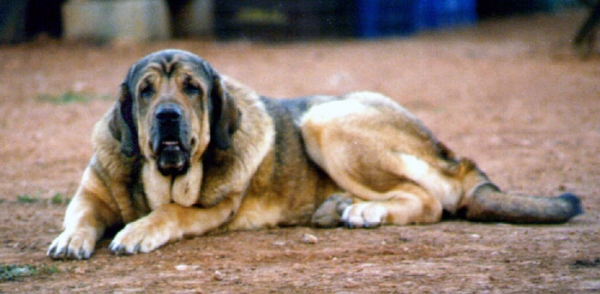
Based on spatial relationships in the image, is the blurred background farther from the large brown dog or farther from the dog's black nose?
the dog's black nose

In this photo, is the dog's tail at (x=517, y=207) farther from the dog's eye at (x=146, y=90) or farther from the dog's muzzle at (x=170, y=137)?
the dog's eye at (x=146, y=90)

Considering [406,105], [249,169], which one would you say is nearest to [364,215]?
[249,169]

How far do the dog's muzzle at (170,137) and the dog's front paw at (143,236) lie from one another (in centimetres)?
35

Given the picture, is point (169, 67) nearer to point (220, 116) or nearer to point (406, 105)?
point (220, 116)

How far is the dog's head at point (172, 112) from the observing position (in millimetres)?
5023

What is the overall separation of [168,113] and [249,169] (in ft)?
3.00

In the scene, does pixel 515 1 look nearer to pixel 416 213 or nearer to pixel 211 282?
pixel 416 213

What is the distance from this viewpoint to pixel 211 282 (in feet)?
14.2

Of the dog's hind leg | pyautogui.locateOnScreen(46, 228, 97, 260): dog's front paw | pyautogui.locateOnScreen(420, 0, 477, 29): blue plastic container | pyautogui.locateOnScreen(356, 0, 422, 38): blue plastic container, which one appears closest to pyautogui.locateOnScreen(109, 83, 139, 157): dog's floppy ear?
pyautogui.locateOnScreen(46, 228, 97, 260): dog's front paw

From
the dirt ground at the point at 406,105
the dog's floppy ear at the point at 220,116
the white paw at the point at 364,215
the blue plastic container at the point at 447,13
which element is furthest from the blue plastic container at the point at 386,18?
the dog's floppy ear at the point at 220,116

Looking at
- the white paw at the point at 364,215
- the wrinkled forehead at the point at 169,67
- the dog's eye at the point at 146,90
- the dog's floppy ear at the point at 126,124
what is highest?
the wrinkled forehead at the point at 169,67

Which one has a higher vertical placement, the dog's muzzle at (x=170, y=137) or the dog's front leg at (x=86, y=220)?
the dog's muzzle at (x=170, y=137)

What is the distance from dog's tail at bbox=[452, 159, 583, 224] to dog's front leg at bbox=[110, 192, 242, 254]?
1539 mm

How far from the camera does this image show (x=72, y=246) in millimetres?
4812
